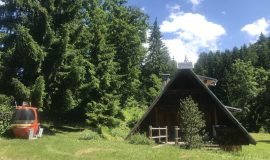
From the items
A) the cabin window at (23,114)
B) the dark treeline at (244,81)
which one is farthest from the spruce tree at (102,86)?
the dark treeline at (244,81)

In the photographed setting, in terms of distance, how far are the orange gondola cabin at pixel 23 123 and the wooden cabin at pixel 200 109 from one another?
292 inches

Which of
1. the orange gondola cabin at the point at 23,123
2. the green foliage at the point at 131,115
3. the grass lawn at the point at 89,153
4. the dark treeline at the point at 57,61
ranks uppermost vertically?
the dark treeline at the point at 57,61

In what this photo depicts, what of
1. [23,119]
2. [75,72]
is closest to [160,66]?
[75,72]

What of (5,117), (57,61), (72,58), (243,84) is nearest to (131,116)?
(72,58)

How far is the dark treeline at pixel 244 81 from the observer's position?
2869 inches

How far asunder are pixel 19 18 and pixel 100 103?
1246 cm

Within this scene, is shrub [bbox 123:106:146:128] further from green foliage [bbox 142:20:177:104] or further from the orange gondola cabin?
the orange gondola cabin

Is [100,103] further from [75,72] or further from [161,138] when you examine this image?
[161,138]

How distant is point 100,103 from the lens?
1649 inches

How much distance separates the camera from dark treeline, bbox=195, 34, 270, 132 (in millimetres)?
72875

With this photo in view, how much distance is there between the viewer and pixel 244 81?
3693 inches

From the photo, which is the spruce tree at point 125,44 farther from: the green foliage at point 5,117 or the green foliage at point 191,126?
the green foliage at point 191,126

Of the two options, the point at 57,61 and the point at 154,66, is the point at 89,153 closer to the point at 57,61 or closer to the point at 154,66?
the point at 57,61

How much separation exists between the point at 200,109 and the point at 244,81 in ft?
216
